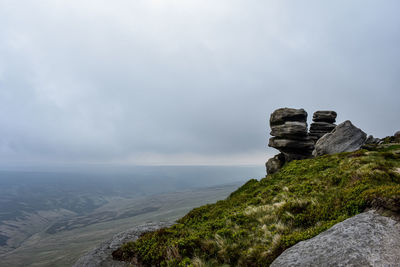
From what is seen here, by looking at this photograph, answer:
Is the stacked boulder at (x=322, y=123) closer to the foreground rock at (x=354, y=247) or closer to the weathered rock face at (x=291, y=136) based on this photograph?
the weathered rock face at (x=291, y=136)

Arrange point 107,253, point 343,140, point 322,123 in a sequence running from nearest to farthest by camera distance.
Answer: point 107,253, point 343,140, point 322,123

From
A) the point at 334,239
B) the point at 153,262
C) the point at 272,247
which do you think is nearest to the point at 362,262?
the point at 334,239

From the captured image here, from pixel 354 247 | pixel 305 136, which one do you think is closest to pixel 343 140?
pixel 305 136

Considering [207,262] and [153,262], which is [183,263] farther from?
[153,262]

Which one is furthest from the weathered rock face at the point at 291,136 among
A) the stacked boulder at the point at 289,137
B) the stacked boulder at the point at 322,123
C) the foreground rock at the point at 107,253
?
the foreground rock at the point at 107,253

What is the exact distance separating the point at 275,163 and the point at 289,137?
630 cm

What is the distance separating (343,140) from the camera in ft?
108

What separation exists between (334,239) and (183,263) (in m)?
5.40

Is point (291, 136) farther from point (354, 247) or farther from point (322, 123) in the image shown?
point (354, 247)

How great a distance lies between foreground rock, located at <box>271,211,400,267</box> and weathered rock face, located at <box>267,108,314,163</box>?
3547 cm

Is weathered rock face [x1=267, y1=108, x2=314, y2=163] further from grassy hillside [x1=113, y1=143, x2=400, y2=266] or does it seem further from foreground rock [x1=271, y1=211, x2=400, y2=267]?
foreground rock [x1=271, y1=211, x2=400, y2=267]

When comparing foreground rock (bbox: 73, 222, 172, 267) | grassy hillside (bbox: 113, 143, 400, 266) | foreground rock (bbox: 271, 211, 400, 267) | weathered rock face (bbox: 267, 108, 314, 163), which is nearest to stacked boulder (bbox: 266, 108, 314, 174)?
weathered rock face (bbox: 267, 108, 314, 163)

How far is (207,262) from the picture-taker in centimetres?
755

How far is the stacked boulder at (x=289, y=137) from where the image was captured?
39469 mm
